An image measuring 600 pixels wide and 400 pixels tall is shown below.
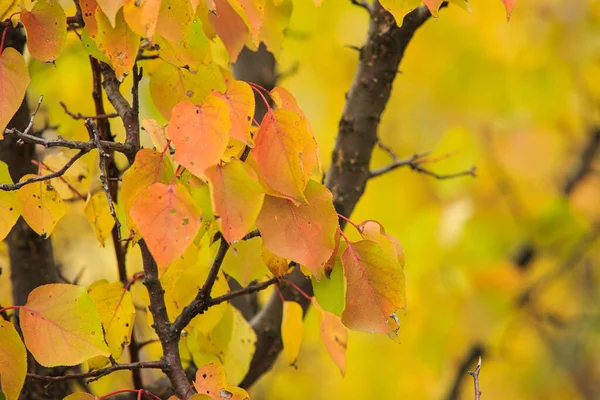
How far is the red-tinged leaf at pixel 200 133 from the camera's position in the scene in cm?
49

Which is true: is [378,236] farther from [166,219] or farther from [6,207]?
[6,207]

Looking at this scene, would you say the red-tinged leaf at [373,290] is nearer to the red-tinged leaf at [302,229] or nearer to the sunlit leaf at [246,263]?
the red-tinged leaf at [302,229]

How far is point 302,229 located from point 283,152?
2.5 inches

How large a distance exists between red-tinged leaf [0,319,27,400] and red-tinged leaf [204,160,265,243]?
0.22 meters

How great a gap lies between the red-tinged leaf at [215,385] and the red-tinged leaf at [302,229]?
0.42ft

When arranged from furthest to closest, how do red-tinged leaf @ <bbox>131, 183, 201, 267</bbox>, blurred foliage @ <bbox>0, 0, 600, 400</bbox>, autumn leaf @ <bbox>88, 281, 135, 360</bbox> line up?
blurred foliage @ <bbox>0, 0, 600, 400</bbox>, autumn leaf @ <bbox>88, 281, 135, 360</bbox>, red-tinged leaf @ <bbox>131, 183, 201, 267</bbox>

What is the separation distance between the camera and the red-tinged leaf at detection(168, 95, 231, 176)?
49 centimetres

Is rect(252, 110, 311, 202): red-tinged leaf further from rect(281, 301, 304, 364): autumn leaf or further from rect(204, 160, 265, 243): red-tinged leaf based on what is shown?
rect(281, 301, 304, 364): autumn leaf

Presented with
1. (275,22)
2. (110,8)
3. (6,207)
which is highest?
(275,22)

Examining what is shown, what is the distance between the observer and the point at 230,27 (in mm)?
610

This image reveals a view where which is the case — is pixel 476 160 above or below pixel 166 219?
above

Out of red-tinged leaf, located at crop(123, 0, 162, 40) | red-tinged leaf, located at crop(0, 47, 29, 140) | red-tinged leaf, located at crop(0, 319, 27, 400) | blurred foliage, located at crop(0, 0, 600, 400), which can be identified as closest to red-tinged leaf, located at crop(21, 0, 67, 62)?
red-tinged leaf, located at crop(0, 47, 29, 140)

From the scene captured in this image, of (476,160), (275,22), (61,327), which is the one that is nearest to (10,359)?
(61,327)

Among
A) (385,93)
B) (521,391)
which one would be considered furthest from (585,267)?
(385,93)
